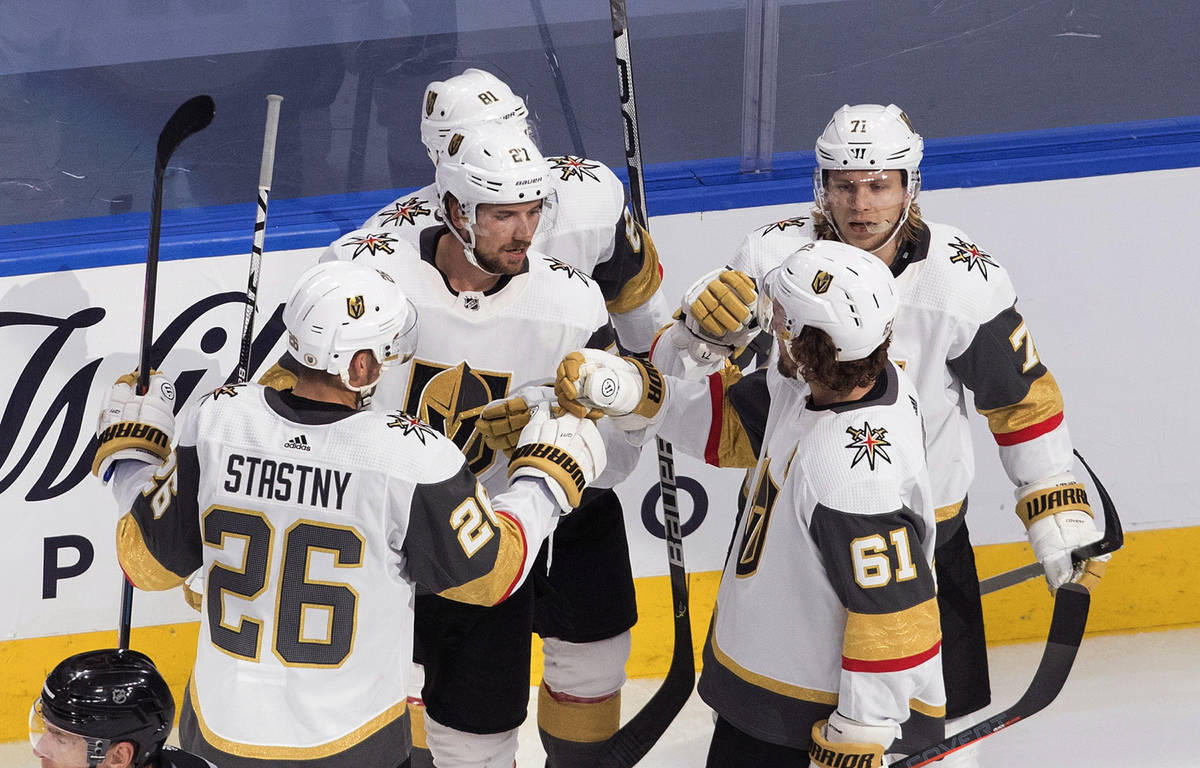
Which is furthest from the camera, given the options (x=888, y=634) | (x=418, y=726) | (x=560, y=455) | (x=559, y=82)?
(x=559, y=82)

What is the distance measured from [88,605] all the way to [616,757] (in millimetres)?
1411

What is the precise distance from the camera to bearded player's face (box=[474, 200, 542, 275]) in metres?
2.29

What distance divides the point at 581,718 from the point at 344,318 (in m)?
1.31

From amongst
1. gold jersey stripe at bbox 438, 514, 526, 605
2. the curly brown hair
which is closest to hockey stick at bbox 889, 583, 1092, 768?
the curly brown hair

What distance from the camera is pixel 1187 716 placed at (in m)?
3.25

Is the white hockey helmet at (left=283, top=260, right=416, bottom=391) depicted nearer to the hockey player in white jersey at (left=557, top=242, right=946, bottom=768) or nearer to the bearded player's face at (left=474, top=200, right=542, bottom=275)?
the bearded player's face at (left=474, top=200, right=542, bottom=275)

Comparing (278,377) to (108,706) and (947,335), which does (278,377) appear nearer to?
(108,706)

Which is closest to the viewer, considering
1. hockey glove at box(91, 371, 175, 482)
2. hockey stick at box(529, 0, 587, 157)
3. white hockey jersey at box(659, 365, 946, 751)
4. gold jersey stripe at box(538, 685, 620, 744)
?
white hockey jersey at box(659, 365, 946, 751)

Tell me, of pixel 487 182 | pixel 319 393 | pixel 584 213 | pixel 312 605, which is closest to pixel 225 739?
pixel 312 605

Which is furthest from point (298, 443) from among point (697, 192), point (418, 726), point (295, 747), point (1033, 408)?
point (697, 192)

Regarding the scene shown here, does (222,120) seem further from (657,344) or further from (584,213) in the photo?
(657,344)

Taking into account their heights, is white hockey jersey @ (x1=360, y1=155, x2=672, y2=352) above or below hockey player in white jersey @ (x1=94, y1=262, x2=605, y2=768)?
above

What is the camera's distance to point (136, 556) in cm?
201

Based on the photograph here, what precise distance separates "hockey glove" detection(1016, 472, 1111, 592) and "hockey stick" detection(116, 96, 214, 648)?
167 cm
